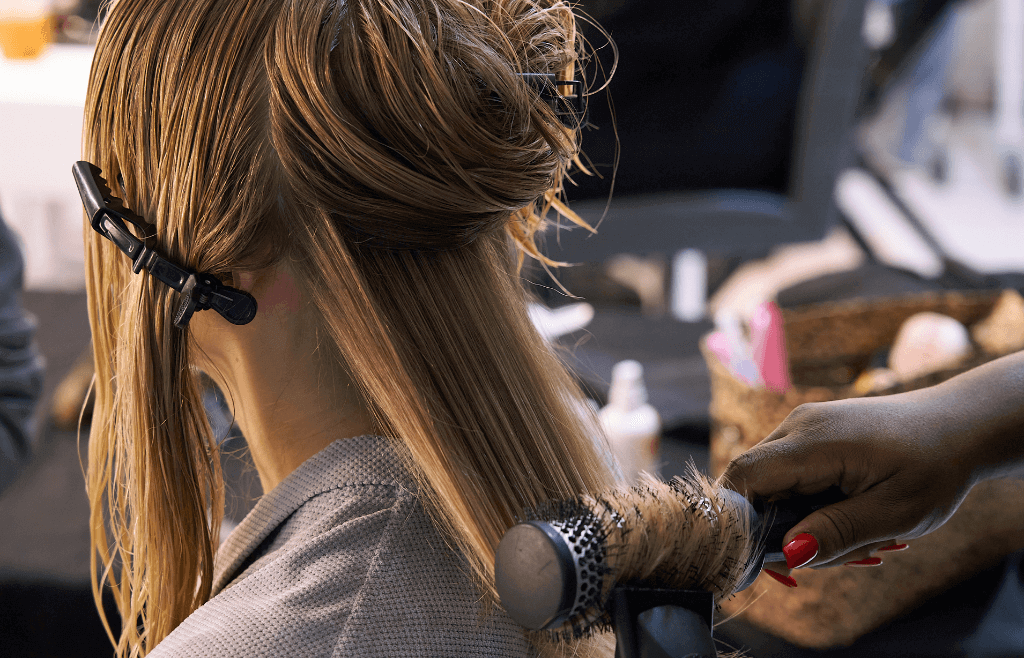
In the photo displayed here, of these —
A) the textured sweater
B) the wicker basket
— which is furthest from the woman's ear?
the wicker basket

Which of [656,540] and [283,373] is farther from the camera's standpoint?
[283,373]

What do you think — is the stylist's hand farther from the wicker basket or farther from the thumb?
the wicker basket

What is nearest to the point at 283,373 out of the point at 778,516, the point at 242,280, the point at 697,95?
the point at 242,280

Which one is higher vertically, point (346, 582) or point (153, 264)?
point (153, 264)

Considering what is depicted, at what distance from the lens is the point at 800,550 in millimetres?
465

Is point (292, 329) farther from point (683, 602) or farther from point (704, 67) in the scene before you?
point (704, 67)

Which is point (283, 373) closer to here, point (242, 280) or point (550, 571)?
point (242, 280)

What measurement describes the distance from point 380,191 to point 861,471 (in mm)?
326

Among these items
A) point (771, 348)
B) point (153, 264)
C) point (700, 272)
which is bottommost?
point (700, 272)

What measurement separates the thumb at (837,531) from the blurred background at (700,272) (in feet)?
0.71

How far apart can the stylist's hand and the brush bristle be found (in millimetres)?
62

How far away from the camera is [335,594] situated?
472 millimetres

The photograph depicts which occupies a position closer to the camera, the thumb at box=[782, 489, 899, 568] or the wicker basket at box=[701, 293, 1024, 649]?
the thumb at box=[782, 489, 899, 568]

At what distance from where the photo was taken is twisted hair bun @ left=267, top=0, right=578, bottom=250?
1.46ft
